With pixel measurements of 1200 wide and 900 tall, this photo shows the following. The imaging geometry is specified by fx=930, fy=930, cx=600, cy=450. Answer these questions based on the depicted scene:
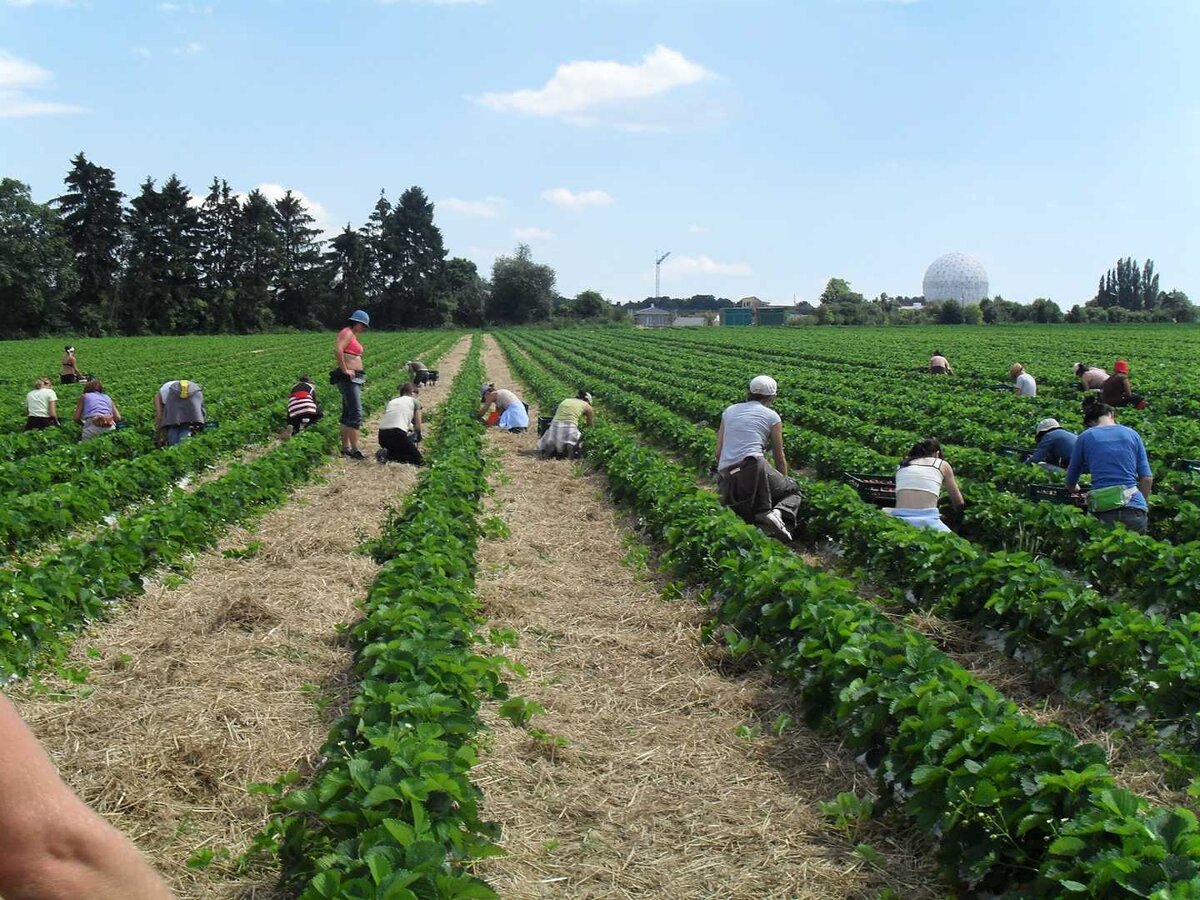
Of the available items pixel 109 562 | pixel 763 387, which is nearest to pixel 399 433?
pixel 763 387

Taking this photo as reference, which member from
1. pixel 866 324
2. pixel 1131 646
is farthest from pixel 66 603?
pixel 866 324

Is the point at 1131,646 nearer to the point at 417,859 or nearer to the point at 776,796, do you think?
the point at 776,796

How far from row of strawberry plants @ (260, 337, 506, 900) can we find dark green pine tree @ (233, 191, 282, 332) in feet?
258

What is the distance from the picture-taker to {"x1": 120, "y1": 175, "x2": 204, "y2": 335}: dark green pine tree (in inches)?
2862

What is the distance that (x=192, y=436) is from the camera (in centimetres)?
1441

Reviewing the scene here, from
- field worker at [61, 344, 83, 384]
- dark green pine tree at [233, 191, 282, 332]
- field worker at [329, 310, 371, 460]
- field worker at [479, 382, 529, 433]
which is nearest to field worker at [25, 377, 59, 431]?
field worker at [329, 310, 371, 460]

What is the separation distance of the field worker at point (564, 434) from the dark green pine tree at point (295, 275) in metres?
73.8

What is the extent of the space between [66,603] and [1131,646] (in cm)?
695

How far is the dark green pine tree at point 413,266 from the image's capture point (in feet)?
302

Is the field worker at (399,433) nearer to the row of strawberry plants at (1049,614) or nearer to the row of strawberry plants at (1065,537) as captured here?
the row of strawberry plants at (1065,537)

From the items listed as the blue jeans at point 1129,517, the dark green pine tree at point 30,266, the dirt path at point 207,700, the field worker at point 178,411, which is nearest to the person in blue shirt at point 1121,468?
the blue jeans at point 1129,517

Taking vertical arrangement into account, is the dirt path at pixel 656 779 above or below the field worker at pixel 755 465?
below

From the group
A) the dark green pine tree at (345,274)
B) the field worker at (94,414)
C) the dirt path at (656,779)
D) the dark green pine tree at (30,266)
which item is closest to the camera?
the dirt path at (656,779)

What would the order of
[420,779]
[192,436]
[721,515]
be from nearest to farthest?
1. [420,779]
2. [721,515]
3. [192,436]
